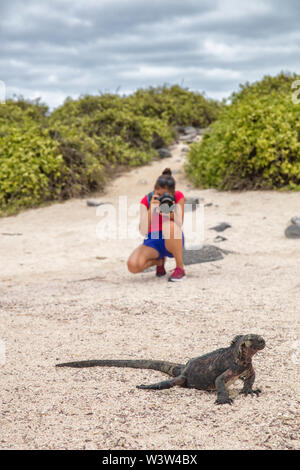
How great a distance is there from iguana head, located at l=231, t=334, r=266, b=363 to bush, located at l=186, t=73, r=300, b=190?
7.62 metres

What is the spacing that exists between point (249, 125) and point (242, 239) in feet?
12.3

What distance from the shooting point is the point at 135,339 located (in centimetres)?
353

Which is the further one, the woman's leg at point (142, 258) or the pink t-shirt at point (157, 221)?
the woman's leg at point (142, 258)

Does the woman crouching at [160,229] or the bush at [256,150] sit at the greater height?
the bush at [256,150]

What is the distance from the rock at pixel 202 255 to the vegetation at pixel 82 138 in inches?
197

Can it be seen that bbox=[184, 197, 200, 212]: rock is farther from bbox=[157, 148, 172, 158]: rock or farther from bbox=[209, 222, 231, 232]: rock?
bbox=[157, 148, 172, 158]: rock

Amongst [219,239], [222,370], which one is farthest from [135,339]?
[219,239]

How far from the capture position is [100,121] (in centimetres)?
1452

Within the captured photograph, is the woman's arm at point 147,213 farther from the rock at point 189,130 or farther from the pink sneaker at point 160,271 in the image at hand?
the rock at point 189,130

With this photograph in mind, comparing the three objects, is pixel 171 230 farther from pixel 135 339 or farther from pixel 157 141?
pixel 157 141

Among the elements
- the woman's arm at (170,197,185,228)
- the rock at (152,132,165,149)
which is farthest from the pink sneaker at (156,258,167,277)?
the rock at (152,132,165,149)

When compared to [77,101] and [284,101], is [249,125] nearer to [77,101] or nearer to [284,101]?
[284,101]

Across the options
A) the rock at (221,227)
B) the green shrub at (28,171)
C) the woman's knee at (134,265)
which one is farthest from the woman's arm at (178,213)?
the green shrub at (28,171)

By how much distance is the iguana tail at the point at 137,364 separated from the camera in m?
2.86
